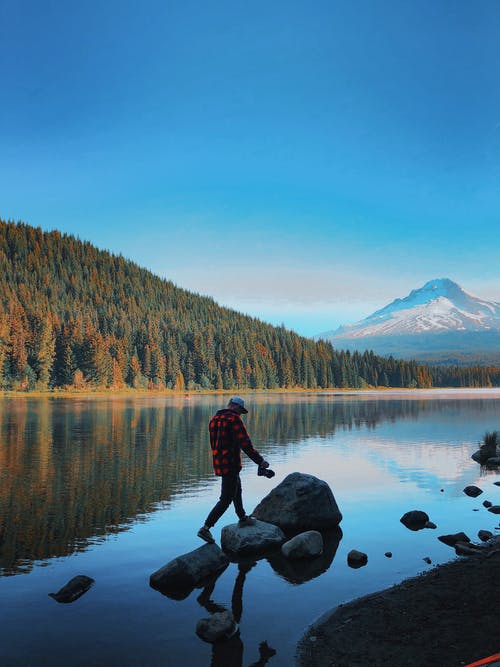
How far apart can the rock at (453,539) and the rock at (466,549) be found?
0.58 metres

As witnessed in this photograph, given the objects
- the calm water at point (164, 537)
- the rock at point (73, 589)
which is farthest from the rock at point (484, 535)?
the rock at point (73, 589)

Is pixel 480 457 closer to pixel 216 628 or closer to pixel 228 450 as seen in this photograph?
pixel 228 450

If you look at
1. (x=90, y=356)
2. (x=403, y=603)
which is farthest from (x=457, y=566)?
(x=90, y=356)

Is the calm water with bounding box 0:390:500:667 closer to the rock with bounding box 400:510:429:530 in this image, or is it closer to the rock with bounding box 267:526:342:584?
the rock with bounding box 267:526:342:584

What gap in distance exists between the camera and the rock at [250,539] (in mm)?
15117

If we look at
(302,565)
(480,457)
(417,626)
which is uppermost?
(417,626)

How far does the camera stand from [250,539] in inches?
602

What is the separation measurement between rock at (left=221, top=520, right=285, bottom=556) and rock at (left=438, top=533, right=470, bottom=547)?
482 cm

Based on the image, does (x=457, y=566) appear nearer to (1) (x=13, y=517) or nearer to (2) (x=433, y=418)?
(1) (x=13, y=517)

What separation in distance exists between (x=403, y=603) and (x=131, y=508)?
38.6ft

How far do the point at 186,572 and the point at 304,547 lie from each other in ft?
11.7

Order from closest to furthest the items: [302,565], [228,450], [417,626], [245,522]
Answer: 1. [417,626]
2. [302,565]
3. [228,450]
4. [245,522]

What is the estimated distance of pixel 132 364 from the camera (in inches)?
6973

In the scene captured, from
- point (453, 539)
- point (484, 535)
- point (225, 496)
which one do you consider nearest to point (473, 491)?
point (484, 535)
